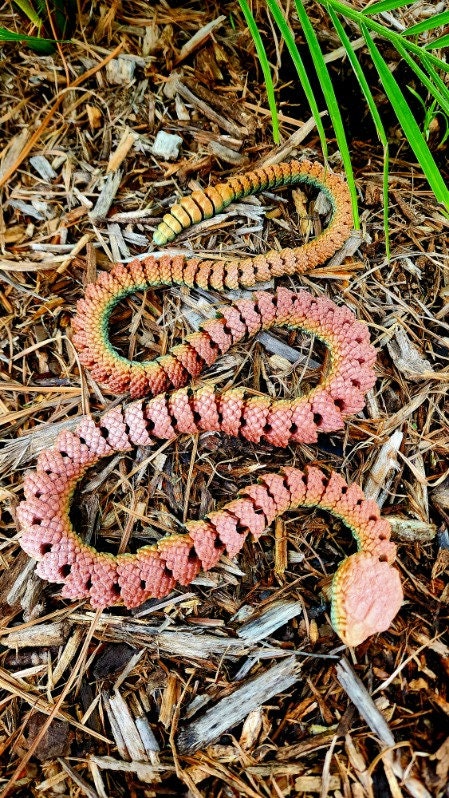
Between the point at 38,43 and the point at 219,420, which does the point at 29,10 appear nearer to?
the point at 38,43

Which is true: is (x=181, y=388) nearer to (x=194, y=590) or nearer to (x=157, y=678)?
(x=194, y=590)

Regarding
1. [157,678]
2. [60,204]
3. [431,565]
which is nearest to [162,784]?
[157,678]

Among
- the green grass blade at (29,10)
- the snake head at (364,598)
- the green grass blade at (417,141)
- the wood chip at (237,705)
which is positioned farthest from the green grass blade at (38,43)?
the wood chip at (237,705)

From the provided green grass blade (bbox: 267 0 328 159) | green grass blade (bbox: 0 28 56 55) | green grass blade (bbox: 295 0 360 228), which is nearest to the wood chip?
green grass blade (bbox: 295 0 360 228)

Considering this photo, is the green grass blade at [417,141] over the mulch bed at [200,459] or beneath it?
over

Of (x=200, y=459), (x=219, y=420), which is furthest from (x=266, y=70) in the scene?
(x=200, y=459)

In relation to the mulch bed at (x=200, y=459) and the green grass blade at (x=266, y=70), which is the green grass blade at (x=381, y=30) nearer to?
the green grass blade at (x=266, y=70)
